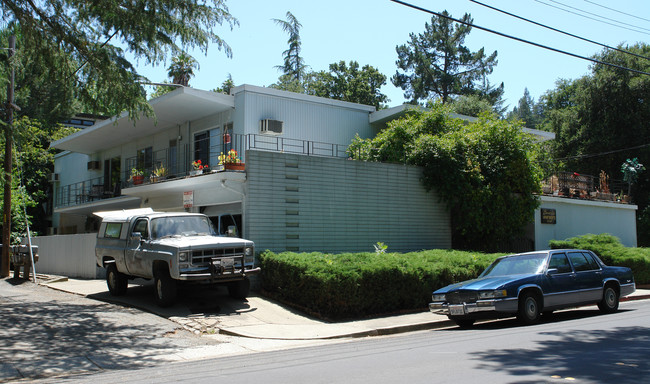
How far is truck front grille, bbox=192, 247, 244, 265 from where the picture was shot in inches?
481

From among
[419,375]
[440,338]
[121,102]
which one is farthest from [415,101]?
[419,375]

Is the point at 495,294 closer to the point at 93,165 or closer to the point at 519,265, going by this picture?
the point at 519,265

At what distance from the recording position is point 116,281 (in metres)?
14.7

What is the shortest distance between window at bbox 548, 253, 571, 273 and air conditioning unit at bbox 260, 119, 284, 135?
10634 millimetres

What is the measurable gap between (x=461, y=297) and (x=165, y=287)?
6544 mm

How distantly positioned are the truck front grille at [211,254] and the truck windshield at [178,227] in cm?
120

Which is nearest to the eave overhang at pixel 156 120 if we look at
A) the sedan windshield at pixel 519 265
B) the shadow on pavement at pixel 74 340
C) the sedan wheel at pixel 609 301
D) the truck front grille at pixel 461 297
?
the shadow on pavement at pixel 74 340

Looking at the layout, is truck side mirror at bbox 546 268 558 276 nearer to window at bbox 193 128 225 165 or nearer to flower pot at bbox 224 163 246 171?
flower pot at bbox 224 163 246 171

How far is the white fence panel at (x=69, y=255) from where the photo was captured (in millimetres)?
19500

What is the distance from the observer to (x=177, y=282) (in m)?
12.8

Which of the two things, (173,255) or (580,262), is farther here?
(580,262)

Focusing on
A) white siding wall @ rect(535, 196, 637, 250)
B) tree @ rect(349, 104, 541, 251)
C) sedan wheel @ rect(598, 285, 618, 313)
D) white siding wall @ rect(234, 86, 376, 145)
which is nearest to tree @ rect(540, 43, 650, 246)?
white siding wall @ rect(535, 196, 637, 250)

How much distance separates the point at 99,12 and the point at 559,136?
38.1 metres

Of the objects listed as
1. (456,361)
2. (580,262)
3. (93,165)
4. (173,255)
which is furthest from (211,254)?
(93,165)
